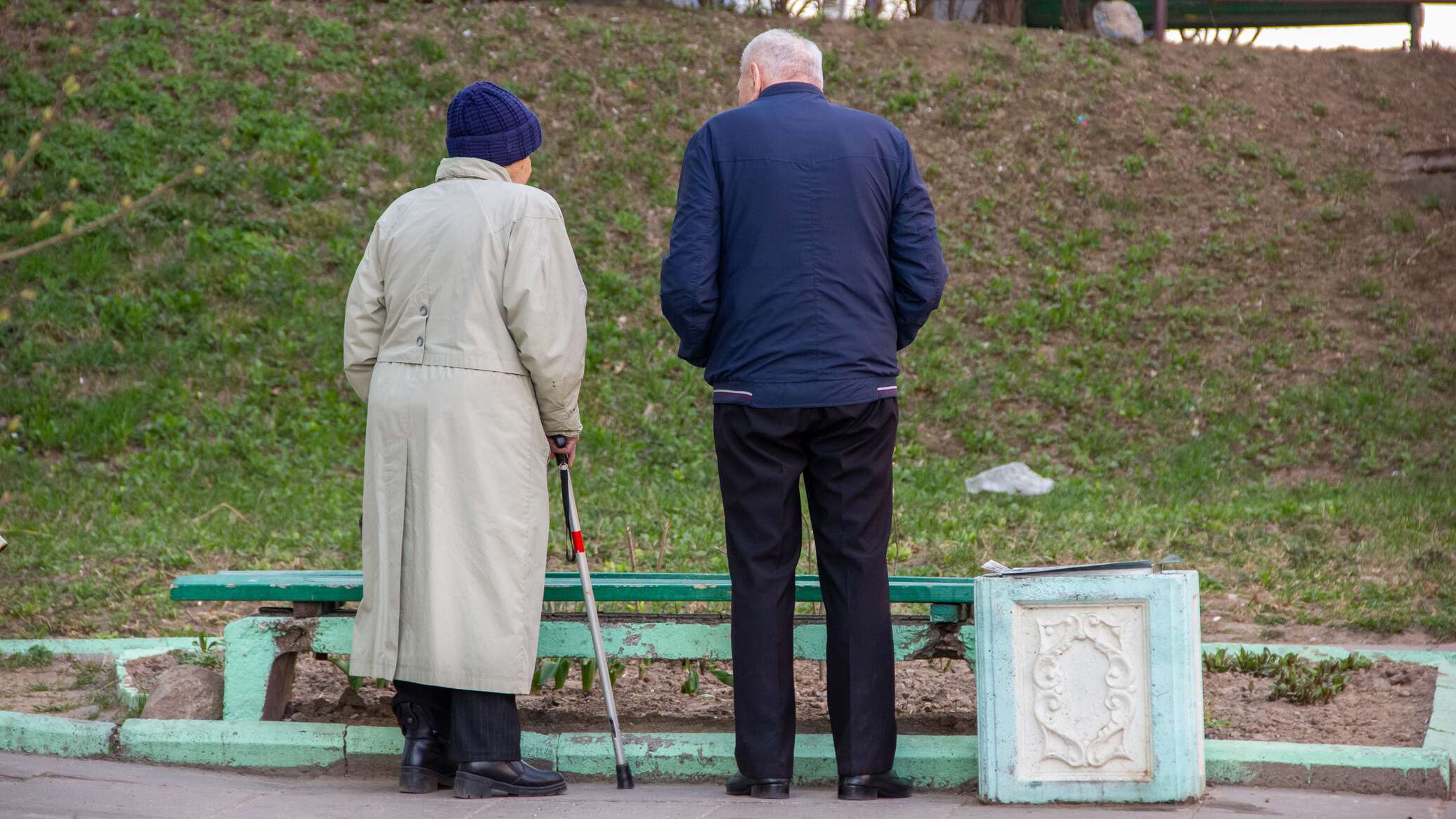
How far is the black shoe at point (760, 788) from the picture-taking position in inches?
140

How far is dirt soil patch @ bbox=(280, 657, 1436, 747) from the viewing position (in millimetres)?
4102

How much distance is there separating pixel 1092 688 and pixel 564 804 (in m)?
1.37

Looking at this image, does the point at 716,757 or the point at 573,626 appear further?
the point at 573,626

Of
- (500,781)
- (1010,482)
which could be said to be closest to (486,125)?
A: (500,781)

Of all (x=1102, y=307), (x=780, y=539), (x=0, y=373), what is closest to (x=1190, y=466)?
(x=1102, y=307)

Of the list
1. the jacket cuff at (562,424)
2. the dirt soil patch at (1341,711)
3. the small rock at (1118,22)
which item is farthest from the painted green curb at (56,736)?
the small rock at (1118,22)

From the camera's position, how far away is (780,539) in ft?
11.7

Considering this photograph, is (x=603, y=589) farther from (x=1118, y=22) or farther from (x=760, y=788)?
(x=1118, y=22)

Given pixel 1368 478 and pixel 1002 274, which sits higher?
pixel 1002 274

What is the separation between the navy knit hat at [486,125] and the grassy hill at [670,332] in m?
2.73

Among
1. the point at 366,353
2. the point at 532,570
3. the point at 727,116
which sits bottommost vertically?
the point at 532,570

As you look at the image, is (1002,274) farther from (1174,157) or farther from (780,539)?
(780,539)

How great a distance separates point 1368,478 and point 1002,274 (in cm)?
352

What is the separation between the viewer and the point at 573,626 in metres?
3.99
